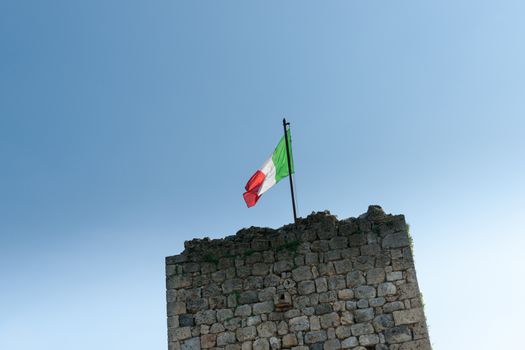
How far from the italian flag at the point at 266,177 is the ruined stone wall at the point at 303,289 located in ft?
3.64

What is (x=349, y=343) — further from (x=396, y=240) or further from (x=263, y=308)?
A: (x=396, y=240)

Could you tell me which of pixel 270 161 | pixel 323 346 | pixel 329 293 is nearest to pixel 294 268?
pixel 329 293

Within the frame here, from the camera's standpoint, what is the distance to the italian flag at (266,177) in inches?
431

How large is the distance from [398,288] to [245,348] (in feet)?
8.53

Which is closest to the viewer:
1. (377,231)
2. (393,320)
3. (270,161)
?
(393,320)

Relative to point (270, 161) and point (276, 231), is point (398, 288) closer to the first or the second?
point (276, 231)

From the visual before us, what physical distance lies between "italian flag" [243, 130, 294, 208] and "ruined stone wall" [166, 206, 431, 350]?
3.64ft

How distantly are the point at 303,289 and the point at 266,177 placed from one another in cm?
250

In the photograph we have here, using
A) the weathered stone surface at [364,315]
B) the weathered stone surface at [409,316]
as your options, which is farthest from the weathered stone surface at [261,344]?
the weathered stone surface at [409,316]

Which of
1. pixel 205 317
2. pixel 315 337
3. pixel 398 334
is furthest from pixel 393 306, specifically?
pixel 205 317

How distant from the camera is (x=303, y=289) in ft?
30.5

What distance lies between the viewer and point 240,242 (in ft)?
32.6

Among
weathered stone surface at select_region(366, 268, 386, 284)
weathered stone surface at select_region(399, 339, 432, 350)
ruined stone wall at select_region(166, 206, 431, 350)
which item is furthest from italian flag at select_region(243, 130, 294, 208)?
weathered stone surface at select_region(399, 339, 432, 350)

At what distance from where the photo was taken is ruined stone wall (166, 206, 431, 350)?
29.2 feet
